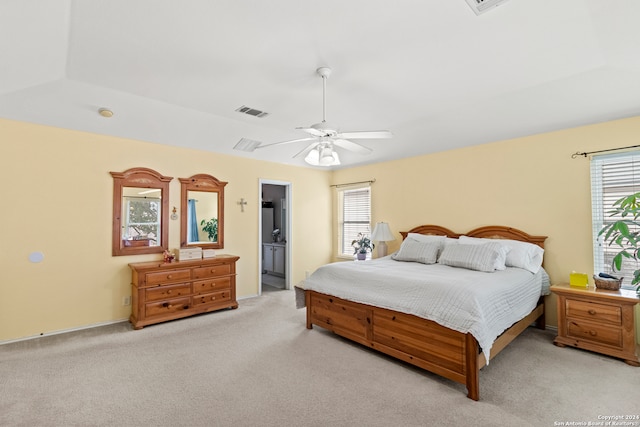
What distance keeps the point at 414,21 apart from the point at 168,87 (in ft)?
8.31

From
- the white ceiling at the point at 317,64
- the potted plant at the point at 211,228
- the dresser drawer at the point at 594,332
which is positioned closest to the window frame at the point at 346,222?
the white ceiling at the point at 317,64

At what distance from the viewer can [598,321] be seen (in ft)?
9.82

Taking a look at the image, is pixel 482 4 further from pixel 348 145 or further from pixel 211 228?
pixel 211 228

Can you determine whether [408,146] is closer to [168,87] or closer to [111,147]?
[168,87]

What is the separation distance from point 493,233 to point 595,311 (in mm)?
1466

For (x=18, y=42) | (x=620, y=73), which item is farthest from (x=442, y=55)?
(x=18, y=42)

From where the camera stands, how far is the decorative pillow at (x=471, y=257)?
3.44 metres

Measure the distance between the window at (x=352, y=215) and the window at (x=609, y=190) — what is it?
11.1ft

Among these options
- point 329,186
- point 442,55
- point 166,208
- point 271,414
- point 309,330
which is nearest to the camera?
point 271,414

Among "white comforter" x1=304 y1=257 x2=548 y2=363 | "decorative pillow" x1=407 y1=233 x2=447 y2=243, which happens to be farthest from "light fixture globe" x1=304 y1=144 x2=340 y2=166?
"decorative pillow" x1=407 y1=233 x2=447 y2=243

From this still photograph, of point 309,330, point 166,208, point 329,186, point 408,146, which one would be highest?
point 408,146

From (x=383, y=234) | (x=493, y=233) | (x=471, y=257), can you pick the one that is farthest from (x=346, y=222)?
(x=471, y=257)

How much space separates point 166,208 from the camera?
4.48 meters

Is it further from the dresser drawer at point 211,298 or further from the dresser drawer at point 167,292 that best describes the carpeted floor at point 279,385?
the dresser drawer at point 211,298
